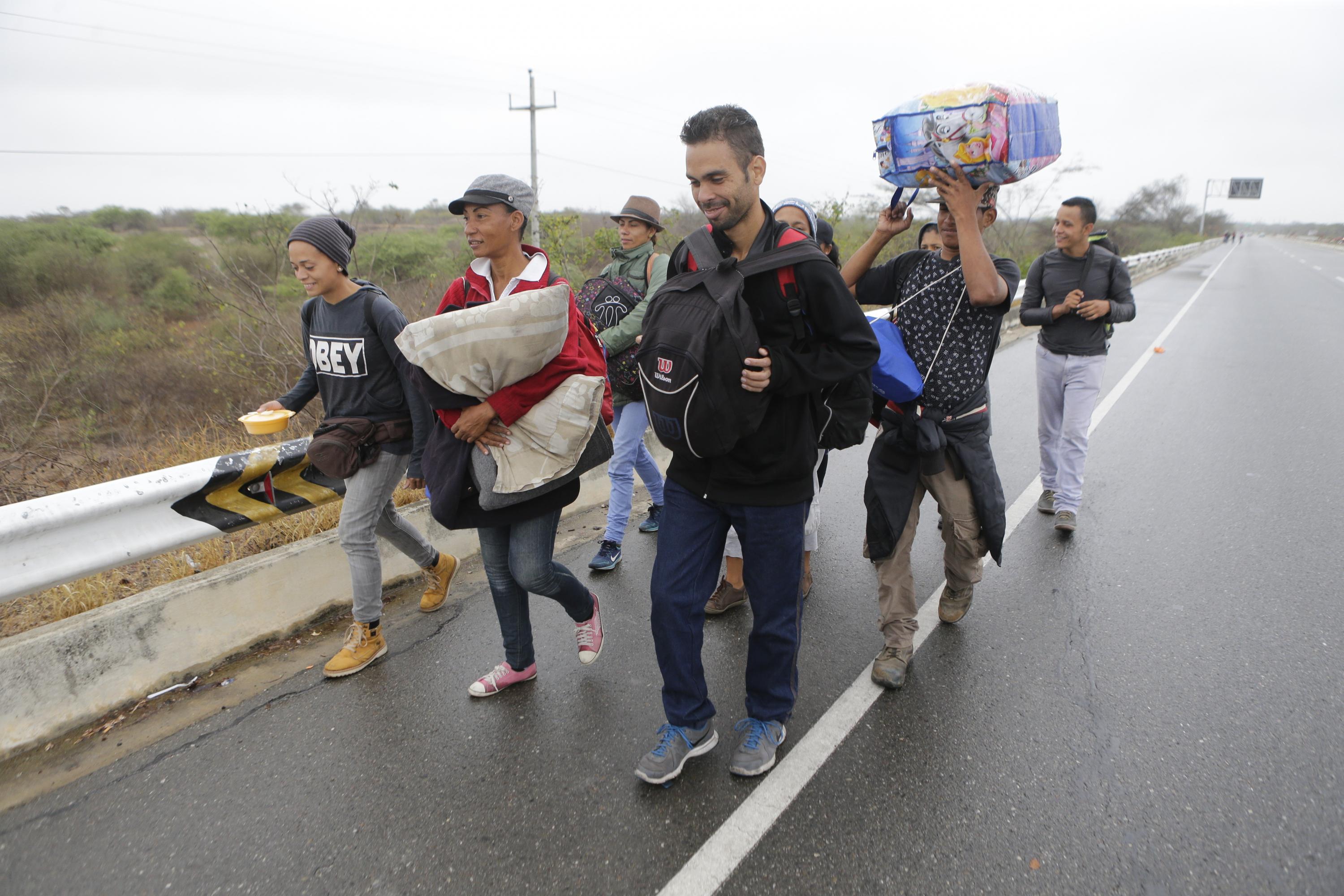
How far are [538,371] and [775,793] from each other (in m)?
1.69

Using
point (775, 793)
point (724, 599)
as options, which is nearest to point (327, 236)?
point (724, 599)

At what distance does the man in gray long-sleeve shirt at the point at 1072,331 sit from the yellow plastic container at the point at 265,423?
14.3 feet

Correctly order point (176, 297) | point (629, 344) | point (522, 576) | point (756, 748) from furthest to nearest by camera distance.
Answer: point (176, 297) → point (629, 344) → point (522, 576) → point (756, 748)

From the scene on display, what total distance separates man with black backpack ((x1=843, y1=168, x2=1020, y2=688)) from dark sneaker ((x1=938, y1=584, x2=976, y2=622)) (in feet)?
0.73

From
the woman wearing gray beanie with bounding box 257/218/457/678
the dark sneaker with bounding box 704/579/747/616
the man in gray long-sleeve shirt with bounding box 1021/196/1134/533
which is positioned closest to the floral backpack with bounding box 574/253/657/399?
the dark sneaker with bounding box 704/579/747/616

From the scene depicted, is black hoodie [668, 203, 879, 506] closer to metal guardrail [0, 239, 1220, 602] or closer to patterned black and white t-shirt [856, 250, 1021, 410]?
patterned black and white t-shirt [856, 250, 1021, 410]

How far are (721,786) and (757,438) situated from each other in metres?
1.23

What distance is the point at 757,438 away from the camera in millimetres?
2326

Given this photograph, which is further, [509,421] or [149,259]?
[149,259]

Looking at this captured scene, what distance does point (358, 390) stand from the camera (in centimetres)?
311

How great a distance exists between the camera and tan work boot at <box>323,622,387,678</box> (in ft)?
10.4

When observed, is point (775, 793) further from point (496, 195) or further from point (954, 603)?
point (496, 195)

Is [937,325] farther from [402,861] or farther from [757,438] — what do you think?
[402,861]

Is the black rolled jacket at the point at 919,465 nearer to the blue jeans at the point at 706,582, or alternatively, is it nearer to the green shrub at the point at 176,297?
the blue jeans at the point at 706,582
